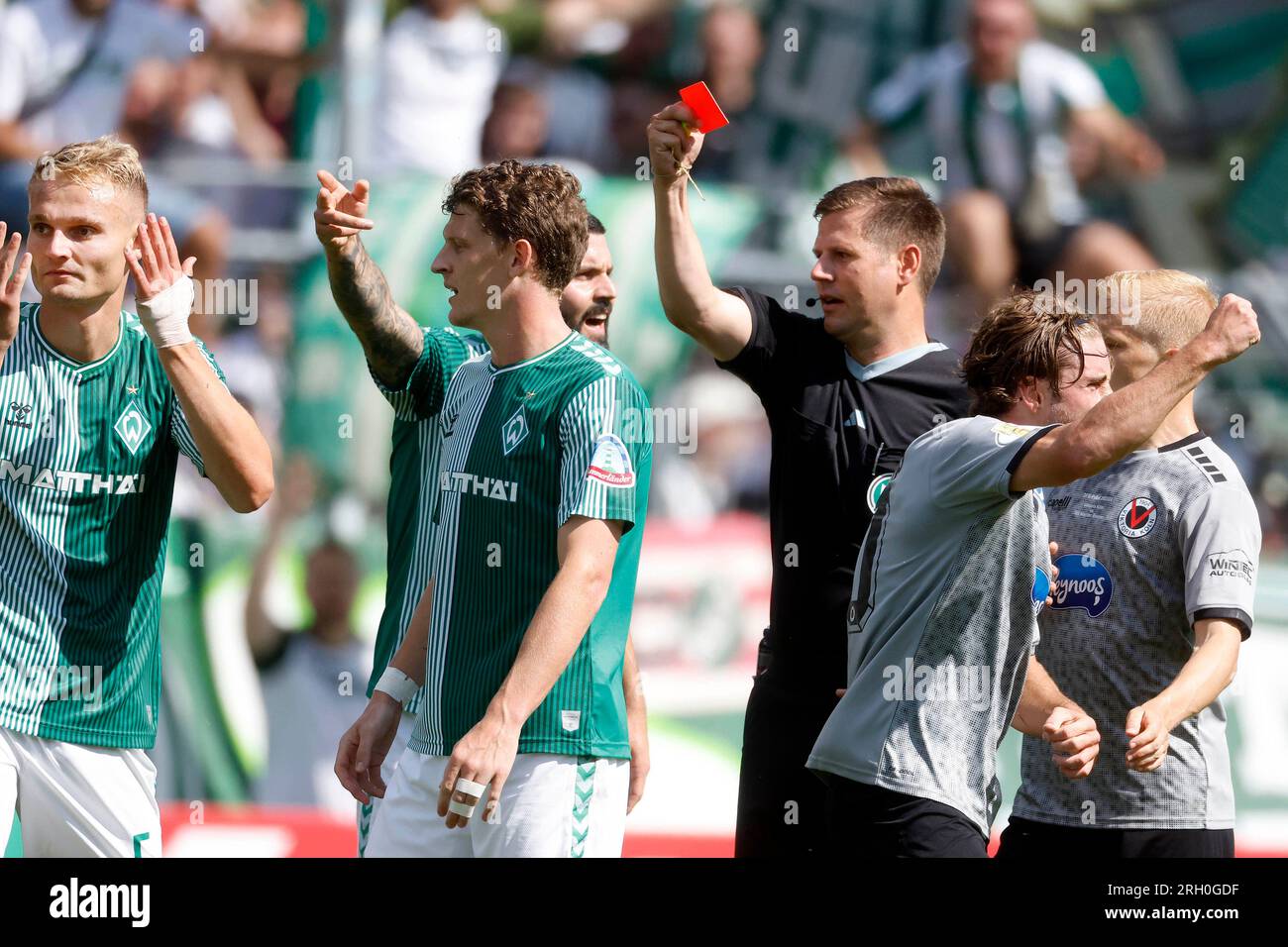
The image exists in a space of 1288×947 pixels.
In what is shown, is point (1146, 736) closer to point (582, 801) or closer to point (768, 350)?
point (582, 801)

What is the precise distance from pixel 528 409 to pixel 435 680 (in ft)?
2.26

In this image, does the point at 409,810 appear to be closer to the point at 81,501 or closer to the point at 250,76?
the point at 81,501

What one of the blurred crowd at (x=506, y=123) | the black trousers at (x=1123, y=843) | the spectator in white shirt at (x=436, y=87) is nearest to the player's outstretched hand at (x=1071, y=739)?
the black trousers at (x=1123, y=843)

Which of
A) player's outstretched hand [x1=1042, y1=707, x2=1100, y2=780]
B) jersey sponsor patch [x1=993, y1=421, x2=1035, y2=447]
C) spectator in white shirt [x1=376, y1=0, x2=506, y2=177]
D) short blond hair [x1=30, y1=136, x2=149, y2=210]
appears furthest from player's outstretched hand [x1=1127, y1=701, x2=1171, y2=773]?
spectator in white shirt [x1=376, y1=0, x2=506, y2=177]

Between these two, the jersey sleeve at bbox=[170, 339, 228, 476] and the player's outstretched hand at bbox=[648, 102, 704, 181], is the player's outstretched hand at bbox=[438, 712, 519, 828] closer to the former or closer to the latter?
the jersey sleeve at bbox=[170, 339, 228, 476]

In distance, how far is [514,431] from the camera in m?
3.82

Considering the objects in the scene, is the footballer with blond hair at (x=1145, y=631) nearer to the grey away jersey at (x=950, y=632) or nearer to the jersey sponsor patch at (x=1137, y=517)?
the jersey sponsor patch at (x=1137, y=517)

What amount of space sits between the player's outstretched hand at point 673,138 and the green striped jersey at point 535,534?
1.89 feet

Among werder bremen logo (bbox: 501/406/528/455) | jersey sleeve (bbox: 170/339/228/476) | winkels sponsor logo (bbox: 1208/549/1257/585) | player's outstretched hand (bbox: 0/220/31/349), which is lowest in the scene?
winkels sponsor logo (bbox: 1208/549/1257/585)

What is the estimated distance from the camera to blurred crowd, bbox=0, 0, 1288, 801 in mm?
7832

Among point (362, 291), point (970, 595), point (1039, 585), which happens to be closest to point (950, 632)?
point (970, 595)

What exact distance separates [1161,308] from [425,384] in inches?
77.8

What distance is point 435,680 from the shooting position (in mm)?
3902
